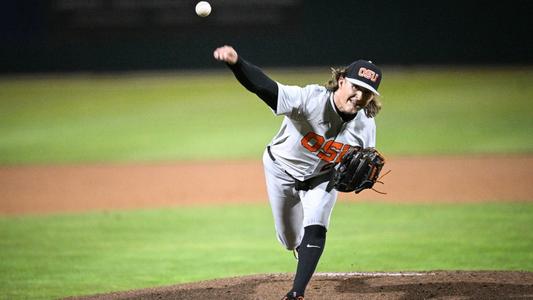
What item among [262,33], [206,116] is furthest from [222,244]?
[262,33]

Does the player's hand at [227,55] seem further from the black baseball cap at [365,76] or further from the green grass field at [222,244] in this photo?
the green grass field at [222,244]

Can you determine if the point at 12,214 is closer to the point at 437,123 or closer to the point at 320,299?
the point at 320,299

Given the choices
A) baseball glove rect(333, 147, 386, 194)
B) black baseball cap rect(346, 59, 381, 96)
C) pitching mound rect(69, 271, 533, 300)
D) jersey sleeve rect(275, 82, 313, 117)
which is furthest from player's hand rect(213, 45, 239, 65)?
pitching mound rect(69, 271, 533, 300)

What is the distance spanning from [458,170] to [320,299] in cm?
779

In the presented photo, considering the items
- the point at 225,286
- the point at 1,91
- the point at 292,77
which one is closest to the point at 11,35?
the point at 1,91

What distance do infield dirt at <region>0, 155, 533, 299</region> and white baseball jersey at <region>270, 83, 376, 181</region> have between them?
959mm

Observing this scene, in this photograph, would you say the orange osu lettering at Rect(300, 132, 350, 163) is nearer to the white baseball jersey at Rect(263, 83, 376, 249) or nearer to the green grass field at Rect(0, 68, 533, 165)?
the white baseball jersey at Rect(263, 83, 376, 249)

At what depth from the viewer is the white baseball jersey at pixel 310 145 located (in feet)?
16.6

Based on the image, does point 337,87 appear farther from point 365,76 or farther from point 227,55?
point 227,55

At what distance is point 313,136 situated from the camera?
5.19 m

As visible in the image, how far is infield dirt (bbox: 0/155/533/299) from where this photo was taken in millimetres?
5668

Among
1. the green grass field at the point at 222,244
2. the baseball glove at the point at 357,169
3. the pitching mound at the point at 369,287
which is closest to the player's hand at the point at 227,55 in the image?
the baseball glove at the point at 357,169

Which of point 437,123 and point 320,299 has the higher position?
point 320,299

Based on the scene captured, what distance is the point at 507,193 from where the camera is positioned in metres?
10.7
